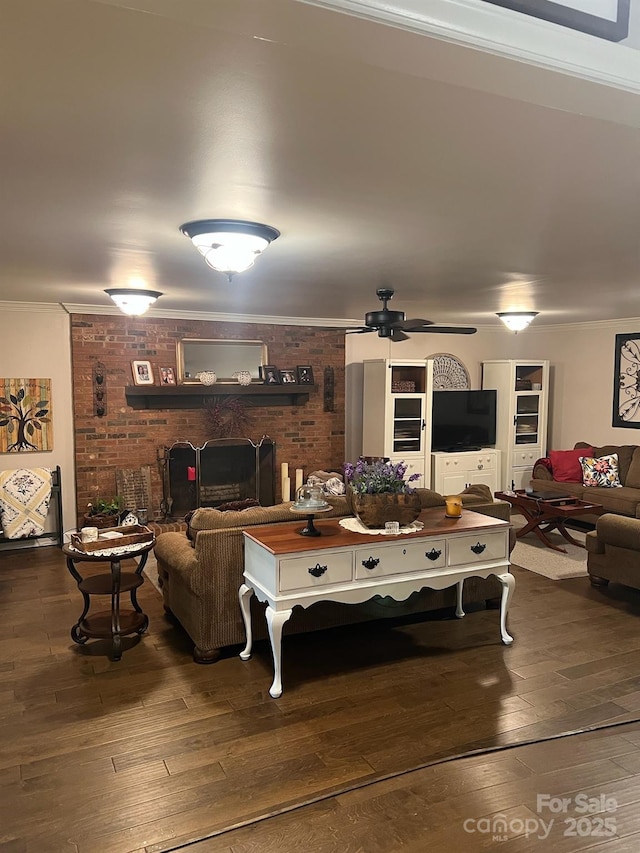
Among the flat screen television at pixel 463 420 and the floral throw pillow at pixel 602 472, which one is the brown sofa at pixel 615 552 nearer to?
the floral throw pillow at pixel 602 472

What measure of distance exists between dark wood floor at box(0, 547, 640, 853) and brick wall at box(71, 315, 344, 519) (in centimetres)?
235

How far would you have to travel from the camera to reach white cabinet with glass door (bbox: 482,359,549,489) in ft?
26.6

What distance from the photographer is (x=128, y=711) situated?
307cm

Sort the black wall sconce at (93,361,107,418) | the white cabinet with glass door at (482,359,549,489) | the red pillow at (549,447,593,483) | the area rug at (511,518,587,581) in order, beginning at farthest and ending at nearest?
the white cabinet with glass door at (482,359,549,489) < the red pillow at (549,447,593,483) < the black wall sconce at (93,361,107,418) < the area rug at (511,518,587,581)

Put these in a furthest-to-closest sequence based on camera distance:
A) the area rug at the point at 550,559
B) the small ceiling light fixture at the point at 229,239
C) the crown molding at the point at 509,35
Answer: the area rug at the point at 550,559 → the small ceiling light fixture at the point at 229,239 → the crown molding at the point at 509,35

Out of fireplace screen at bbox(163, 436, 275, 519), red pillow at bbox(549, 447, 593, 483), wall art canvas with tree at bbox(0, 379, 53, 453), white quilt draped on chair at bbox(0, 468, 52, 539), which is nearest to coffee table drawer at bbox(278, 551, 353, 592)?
fireplace screen at bbox(163, 436, 275, 519)

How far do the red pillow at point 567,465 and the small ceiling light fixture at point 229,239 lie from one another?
5520 mm

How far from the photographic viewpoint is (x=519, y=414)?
823 cm

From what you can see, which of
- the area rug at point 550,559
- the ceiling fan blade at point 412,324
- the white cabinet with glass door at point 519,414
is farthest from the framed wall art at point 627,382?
the ceiling fan blade at point 412,324

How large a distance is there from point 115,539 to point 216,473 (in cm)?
317

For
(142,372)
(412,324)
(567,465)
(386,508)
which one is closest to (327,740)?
(386,508)

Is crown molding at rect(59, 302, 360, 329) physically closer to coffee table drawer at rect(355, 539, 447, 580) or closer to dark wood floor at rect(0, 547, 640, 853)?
dark wood floor at rect(0, 547, 640, 853)

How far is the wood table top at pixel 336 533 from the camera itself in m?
3.27

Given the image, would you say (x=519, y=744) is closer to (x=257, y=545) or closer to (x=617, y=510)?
(x=257, y=545)
